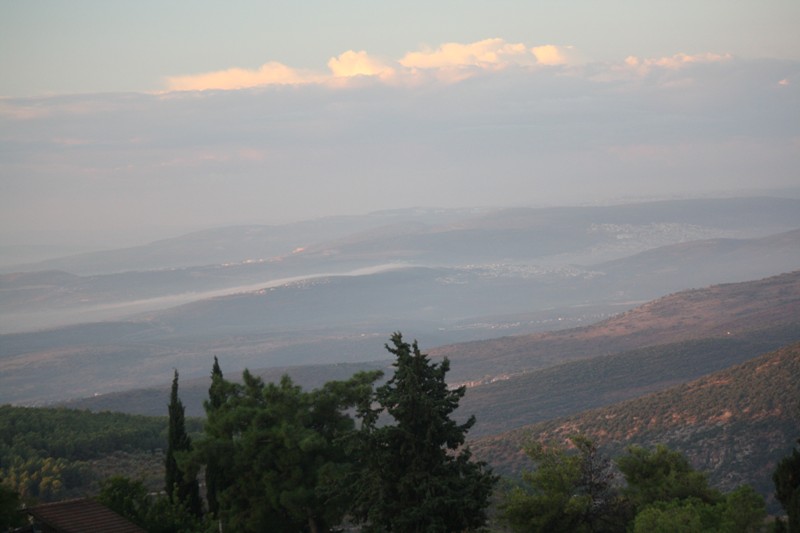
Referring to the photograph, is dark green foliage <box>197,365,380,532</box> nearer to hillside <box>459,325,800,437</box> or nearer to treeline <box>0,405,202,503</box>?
treeline <box>0,405,202,503</box>

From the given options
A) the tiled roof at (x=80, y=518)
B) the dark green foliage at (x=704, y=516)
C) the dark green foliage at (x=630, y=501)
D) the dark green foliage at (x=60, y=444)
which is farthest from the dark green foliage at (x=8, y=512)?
the dark green foliage at (x=704, y=516)

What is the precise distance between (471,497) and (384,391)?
3.12 metres

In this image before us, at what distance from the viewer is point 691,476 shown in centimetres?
2875

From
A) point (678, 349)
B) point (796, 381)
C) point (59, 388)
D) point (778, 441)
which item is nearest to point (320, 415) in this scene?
point (778, 441)

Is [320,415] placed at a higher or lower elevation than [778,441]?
higher

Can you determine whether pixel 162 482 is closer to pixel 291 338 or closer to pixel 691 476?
pixel 691 476

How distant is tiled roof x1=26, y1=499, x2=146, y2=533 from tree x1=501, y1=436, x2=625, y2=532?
9625mm

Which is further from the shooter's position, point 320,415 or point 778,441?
point 778,441

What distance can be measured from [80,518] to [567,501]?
39.7 feet

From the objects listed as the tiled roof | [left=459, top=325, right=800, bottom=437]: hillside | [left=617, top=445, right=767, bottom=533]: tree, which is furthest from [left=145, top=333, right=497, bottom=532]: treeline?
[left=459, top=325, right=800, bottom=437]: hillside

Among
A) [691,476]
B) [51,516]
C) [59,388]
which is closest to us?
[51,516]

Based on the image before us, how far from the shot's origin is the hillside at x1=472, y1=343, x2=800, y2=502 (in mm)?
44562

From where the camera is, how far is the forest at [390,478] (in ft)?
80.5

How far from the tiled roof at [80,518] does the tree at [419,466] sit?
20.9 ft
